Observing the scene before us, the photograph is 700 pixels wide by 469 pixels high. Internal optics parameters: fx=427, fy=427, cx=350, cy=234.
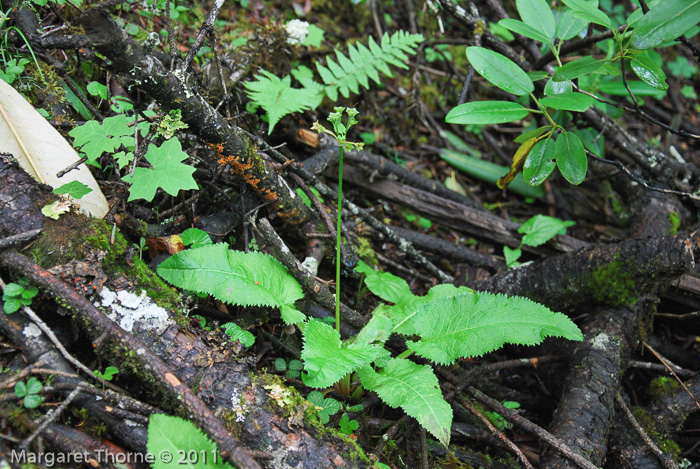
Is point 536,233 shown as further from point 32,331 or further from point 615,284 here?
point 32,331

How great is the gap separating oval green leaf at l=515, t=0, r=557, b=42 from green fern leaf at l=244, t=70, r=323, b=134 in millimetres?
1467

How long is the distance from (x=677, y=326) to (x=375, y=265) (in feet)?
7.67

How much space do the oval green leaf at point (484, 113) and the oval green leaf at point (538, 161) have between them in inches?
11.4

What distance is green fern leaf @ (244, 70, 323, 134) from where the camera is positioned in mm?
2881

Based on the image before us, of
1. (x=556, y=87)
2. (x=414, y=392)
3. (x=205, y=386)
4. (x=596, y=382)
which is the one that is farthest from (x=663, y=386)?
(x=205, y=386)

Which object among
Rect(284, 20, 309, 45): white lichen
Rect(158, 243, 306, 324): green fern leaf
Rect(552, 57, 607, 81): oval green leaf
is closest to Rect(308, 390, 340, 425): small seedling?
Rect(158, 243, 306, 324): green fern leaf

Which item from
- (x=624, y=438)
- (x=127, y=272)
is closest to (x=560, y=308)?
(x=624, y=438)

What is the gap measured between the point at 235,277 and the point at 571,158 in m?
1.98

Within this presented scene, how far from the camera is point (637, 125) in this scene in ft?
16.2

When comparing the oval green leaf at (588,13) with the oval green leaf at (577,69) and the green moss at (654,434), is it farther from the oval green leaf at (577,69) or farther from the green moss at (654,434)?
the green moss at (654,434)

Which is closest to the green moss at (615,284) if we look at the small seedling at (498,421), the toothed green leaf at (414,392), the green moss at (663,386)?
the green moss at (663,386)

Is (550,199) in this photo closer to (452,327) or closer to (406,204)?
(406,204)

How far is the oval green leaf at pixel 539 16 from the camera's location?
258cm

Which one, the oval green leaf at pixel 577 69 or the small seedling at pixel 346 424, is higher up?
the oval green leaf at pixel 577 69
